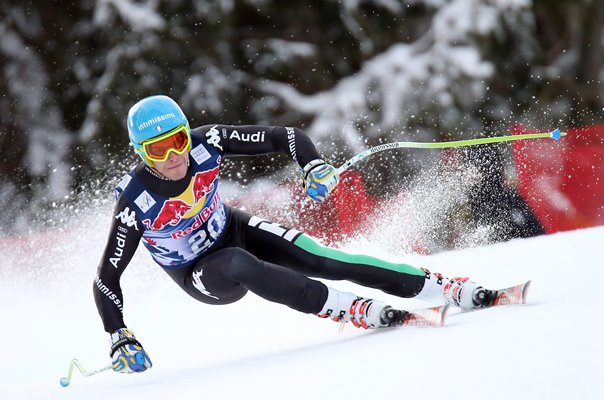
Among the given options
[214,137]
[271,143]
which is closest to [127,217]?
[214,137]

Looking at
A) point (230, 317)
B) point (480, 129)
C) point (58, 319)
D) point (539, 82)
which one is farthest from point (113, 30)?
point (230, 317)

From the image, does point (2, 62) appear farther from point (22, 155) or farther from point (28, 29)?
point (22, 155)

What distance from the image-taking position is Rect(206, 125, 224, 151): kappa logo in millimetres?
3419

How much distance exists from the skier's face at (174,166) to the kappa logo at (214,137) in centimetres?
17

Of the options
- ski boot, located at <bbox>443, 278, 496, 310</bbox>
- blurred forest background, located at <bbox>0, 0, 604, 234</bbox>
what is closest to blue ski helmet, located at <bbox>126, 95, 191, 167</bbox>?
ski boot, located at <bbox>443, 278, 496, 310</bbox>

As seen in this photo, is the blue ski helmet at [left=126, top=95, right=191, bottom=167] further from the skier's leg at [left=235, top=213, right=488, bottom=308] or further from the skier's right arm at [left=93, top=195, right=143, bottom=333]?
the skier's leg at [left=235, top=213, right=488, bottom=308]

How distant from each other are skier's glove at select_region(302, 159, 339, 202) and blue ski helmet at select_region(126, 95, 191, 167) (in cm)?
49

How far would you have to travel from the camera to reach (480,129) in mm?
10500

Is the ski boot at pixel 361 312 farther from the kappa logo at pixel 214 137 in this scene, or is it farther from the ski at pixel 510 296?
the kappa logo at pixel 214 137

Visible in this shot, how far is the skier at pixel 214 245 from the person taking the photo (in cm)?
312

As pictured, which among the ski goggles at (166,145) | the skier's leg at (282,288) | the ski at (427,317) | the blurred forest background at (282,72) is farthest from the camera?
the blurred forest background at (282,72)

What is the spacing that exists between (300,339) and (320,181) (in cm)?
82

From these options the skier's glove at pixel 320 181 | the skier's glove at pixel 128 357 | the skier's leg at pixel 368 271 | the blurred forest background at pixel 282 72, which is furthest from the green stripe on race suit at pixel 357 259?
the blurred forest background at pixel 282 72

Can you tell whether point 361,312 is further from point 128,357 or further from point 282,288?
point 128,357
